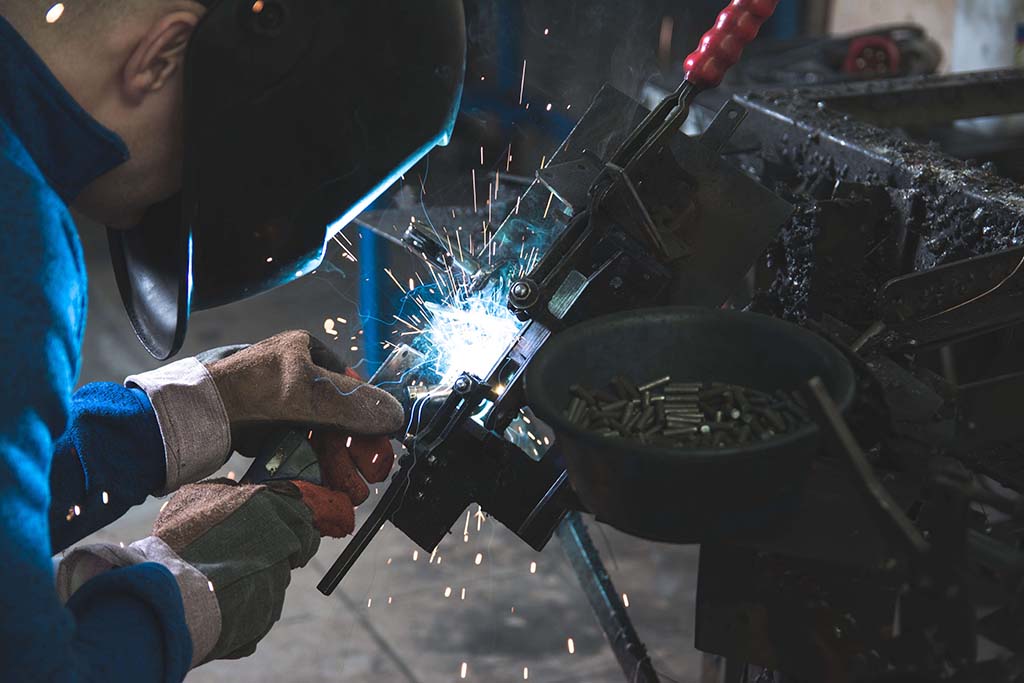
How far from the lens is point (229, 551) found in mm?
1543

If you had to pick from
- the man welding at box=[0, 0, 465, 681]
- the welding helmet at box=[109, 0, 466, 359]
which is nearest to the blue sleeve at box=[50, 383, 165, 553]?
the man welding at box=[0, 0, 465, 681]

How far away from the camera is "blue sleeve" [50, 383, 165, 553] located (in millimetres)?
1619

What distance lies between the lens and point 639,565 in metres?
3.71

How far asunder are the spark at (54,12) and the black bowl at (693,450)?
2.15 feet

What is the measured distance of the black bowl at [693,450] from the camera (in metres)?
1.15

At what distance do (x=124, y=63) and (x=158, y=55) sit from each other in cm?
4

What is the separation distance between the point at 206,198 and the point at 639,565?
2.56 meters

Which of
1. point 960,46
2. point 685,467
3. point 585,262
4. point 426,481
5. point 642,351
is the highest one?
point 960,46

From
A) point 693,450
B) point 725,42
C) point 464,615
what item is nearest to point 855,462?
point 693,450

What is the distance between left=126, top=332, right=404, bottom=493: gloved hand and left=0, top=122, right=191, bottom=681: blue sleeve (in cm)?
43

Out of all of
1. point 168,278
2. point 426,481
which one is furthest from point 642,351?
point 168,278

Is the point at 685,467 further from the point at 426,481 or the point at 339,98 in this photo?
the point at 339,98

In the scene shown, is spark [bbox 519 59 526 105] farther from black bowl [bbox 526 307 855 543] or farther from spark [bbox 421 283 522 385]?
black bowl [bbox 526 307 855 543]

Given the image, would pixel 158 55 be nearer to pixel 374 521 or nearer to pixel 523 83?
pixel 374 521
